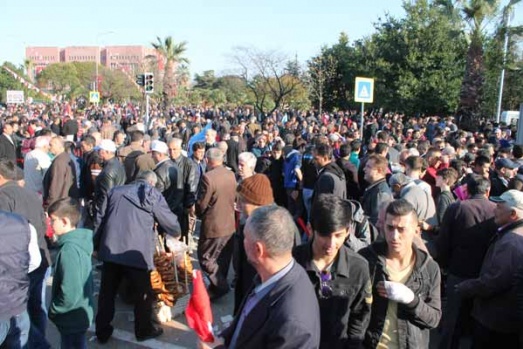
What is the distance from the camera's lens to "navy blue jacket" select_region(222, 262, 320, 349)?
80.8 inches

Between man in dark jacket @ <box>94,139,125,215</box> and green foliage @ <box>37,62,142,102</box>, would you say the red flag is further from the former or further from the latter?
green foliage @ <box>37,62,142,102</box>

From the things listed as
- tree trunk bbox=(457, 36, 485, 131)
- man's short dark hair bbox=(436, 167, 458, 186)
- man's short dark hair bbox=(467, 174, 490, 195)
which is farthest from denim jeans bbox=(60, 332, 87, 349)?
tree trunk bbox=(457, 36, 485, 131)

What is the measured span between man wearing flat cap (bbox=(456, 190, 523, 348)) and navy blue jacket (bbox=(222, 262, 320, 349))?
1.83 meters

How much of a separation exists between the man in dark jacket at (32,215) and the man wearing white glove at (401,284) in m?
3.15

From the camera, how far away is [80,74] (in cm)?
8300

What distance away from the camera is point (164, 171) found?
21.8 feet

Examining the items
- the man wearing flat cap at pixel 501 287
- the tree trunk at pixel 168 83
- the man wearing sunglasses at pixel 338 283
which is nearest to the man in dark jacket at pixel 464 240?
the man wearing flat cap at pixel 501 287

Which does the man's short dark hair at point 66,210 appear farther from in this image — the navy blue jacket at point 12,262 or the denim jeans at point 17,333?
the denim jeans at point 17,333

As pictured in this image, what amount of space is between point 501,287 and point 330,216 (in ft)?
4.91

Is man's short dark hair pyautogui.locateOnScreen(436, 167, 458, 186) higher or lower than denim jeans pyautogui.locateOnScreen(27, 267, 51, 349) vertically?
higher

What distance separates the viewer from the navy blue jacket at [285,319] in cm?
205

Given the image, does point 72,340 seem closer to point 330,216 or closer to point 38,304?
point 38,304

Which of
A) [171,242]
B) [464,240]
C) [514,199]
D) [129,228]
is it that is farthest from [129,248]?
[514,199]

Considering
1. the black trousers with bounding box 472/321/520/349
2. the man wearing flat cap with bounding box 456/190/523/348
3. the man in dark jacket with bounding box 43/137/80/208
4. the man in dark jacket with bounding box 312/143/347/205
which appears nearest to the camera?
the man wearing flat cap with bounding box 456/190/523/348
